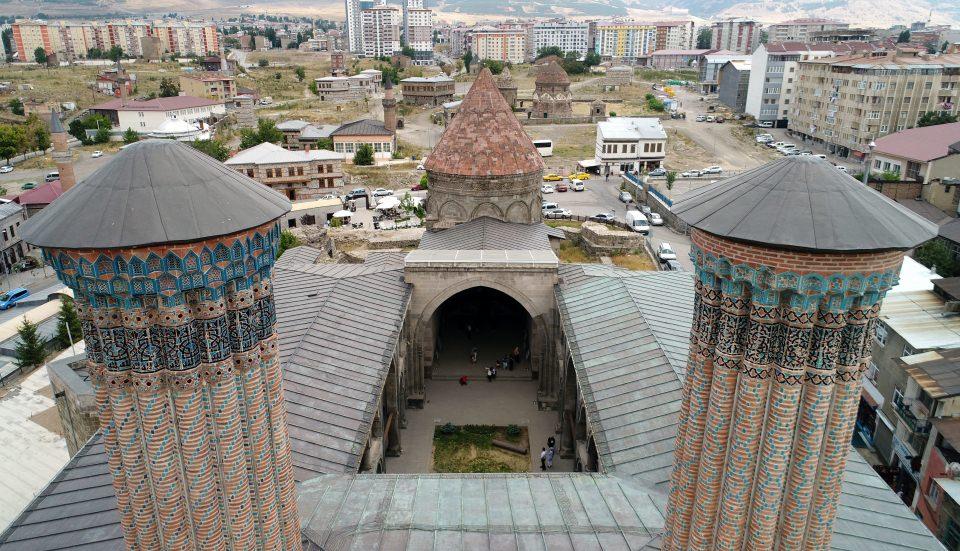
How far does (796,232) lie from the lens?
8.19 metres

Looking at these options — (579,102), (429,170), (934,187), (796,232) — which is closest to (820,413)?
(796,232)

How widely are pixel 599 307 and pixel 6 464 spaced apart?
2276cm

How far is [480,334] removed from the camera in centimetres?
3312

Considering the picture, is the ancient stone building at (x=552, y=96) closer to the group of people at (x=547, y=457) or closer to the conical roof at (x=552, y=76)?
the conical roof at (x=552, y=76)

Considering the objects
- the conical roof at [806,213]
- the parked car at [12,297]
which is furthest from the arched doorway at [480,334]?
the parked car at [12,297]

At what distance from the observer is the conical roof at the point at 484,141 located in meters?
30.6

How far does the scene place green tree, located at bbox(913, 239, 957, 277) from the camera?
3394cm

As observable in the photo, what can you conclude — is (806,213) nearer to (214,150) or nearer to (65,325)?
(65,325)

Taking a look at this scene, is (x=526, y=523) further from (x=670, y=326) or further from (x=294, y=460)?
(x=670, y=326)

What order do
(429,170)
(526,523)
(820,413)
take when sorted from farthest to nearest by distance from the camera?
(429,170)
(526,523)
(820,413)

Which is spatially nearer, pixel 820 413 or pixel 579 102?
pixel 820 413

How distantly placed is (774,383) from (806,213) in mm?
2312

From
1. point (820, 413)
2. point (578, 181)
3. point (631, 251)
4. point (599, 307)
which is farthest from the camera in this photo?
point (578, 181)

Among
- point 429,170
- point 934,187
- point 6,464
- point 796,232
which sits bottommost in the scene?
point 6,464
